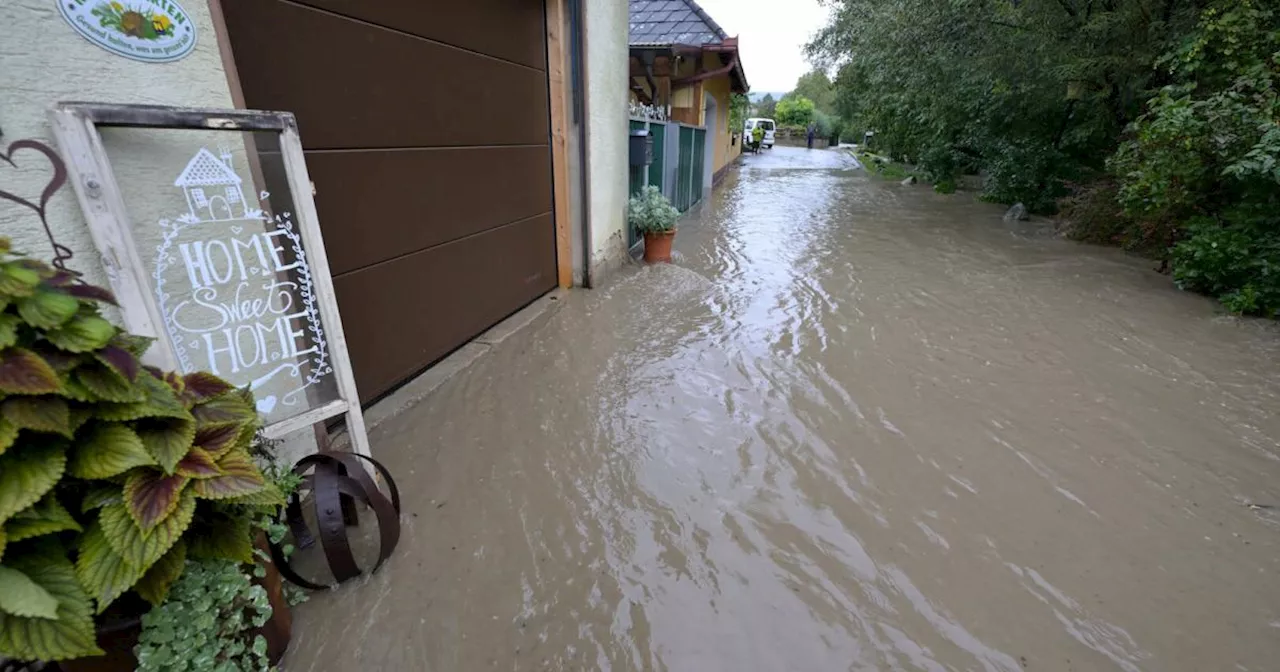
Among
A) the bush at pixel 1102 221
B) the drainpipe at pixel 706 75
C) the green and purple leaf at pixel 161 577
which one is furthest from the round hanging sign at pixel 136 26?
the bush at pixel 1102 221

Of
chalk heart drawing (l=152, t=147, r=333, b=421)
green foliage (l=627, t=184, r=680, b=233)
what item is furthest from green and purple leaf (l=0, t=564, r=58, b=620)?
green foliage (l=627, t=184, r=680, b=233)

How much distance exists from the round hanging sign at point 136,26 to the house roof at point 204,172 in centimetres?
27

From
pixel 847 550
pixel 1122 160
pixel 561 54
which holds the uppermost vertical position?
pixel 561 54

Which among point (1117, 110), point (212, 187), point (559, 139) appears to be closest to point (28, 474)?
point (212, 187)

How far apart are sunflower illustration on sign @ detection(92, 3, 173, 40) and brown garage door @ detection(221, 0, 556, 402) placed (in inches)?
15.8

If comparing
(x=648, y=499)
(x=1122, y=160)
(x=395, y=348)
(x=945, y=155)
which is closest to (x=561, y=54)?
(x=395, y=348)

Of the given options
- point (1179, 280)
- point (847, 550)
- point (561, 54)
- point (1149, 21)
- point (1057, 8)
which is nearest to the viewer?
point (847, 550)

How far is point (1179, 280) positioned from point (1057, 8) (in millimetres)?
4476

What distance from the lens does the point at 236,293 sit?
1.81m

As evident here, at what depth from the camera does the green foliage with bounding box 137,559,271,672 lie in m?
1.21

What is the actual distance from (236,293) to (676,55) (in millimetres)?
7596

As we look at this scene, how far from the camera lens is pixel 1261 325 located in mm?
4281

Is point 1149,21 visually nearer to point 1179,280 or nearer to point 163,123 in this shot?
point 1179,280

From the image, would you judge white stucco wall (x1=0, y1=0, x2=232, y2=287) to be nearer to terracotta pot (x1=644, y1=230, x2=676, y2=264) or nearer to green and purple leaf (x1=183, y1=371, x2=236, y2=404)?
green and purple leaf (x1=183, y1=371, x2=236, y2=404)
